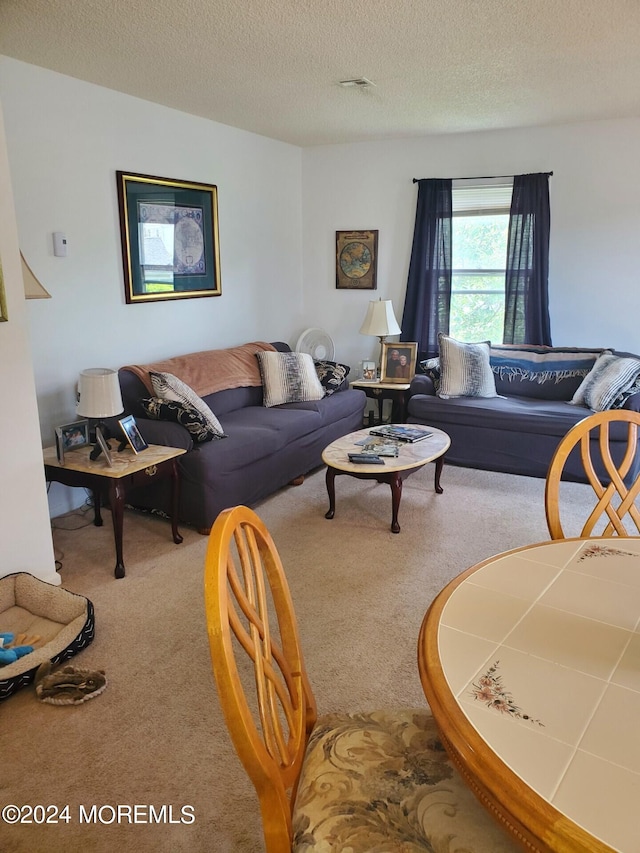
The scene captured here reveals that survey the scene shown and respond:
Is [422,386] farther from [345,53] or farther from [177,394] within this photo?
[345,53]

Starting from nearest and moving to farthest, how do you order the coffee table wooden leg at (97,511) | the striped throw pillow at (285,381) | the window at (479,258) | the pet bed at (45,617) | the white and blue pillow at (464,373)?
the pet bed at (45,617), the coffee table wooden leg at (97,511), the striped throw pillow at (285,381), the white and blue pillow at (464,373), the window at (479,258)

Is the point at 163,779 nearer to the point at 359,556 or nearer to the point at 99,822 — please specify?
the point at 99,822

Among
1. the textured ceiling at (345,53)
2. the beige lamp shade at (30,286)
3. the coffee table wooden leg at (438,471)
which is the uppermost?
the textured ceiling at (345,53)

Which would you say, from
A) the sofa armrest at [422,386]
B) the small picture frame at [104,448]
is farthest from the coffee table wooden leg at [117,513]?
the sofa armrest at [422,386]

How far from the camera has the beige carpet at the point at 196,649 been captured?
1700 millimetres

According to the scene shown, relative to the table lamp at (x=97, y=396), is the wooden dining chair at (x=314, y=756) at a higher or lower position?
lower

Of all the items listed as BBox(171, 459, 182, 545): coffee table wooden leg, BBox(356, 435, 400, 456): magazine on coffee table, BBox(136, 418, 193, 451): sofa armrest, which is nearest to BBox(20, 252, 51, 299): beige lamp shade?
BBox(136, 418, 193, 451): sofa armrest

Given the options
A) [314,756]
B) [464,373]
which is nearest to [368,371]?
[464,373]

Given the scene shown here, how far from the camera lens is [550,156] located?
15.8ft

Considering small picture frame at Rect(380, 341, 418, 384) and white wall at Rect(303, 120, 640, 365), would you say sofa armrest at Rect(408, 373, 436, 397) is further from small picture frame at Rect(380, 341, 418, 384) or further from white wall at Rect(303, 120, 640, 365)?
white wall at Rect(303, 120, 640, 365)

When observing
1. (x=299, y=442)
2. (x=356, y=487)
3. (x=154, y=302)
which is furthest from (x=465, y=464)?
(x=154, y=302)

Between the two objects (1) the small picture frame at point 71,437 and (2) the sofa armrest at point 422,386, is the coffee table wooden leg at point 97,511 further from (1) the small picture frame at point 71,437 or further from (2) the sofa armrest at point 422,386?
(2) the sofa armrest at point 422,386

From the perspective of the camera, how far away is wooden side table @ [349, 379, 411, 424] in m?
4.94

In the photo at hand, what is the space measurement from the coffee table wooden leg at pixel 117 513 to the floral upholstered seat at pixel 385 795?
1.85 metres
